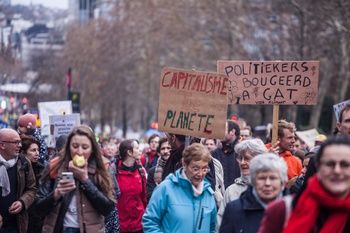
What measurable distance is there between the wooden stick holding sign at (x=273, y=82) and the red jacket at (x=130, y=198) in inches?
64.0

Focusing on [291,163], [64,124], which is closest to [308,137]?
[64,124]

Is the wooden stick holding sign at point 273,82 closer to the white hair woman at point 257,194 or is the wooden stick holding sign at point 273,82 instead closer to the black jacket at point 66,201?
the black jacket at point 66,201

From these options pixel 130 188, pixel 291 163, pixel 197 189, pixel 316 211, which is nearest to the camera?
pixel 316 211

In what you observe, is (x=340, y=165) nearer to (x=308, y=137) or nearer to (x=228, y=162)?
(x=228, y=162)

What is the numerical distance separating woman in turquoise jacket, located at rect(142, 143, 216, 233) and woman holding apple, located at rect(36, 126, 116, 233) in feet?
1.23

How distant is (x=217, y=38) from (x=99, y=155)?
4421 centimetres

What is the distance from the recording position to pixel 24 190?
33.4 feet

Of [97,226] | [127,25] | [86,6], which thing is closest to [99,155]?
[97,226]

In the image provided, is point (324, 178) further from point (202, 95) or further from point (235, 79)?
point (235, 79)

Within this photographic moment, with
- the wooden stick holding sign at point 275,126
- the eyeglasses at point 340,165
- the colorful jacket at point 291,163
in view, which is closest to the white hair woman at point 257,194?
the eyeglasses at point 340,165

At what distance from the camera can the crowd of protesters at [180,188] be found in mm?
5410

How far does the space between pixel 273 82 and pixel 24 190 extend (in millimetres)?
2875

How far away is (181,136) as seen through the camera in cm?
1012

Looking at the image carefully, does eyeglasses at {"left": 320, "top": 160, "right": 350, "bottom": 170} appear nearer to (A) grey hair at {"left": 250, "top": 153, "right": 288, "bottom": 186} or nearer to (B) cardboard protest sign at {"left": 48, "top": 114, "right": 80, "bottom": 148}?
(A) grey hair at {"left": 250, "top": 153, "right": 288, "bottom": 186}
